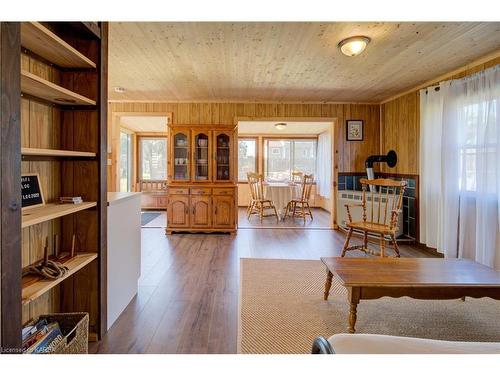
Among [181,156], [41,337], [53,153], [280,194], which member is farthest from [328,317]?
[280,194]

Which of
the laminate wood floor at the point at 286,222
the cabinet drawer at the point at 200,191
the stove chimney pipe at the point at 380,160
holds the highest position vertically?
the stove chimney pipe at the point at 380,160

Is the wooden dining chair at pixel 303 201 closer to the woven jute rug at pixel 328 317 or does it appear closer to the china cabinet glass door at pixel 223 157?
the china cabinet glass door at pixel 223 157

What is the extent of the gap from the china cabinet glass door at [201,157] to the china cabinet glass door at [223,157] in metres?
0.17

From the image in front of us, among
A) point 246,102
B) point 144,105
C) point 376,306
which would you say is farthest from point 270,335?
point 144,105

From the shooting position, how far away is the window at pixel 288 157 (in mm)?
9008

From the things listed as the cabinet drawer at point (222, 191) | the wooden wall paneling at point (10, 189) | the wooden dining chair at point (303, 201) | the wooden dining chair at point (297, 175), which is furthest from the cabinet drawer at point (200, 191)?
the wooden wall paneling at point (10, 189)

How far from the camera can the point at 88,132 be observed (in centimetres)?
208

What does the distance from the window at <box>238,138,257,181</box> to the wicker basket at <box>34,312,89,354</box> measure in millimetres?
7269

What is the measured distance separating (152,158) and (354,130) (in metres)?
5.55

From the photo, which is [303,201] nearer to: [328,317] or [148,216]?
[148,216]

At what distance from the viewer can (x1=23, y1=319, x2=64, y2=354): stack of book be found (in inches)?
58.9

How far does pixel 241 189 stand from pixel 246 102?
3566 mm
